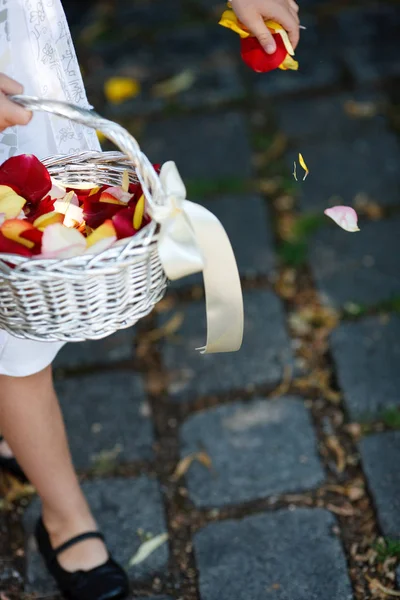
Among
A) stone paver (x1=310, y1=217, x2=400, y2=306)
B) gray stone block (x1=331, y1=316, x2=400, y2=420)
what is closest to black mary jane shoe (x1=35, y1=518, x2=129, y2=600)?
gray stone block (x1=331, y1=316, x2=400, y2=420)

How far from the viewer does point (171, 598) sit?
1.66 meters

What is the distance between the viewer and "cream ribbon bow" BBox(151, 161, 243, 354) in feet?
3.83

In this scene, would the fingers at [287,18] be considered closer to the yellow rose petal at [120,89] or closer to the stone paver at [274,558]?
the stone paver at [274,558]

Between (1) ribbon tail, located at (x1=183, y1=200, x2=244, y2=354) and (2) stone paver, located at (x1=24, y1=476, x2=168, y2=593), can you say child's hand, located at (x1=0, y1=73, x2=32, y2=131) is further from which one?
(2) stone paver, located at (x1=24, y1=476, x2=168, y2=593)

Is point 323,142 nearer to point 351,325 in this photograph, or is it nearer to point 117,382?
point 351,325

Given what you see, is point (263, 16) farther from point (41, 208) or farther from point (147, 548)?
point (147, 548)

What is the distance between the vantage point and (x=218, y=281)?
1275 mm

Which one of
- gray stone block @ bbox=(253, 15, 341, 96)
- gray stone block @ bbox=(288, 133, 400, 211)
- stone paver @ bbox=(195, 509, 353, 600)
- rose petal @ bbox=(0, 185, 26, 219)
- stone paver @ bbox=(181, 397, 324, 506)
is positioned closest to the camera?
rose petal @ bbox=(0, 185, 26, 219)

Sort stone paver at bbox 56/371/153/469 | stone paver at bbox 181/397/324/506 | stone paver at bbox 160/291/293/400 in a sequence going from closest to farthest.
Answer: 1. stone paver at bbox 181/397/324/506
2. stone paver at bbox 56/371/153/469
3. stone paver at bbox 160/291/293/400

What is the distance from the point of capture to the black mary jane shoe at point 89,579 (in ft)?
5.42

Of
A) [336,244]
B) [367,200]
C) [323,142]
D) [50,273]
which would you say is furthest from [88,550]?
[323,142]

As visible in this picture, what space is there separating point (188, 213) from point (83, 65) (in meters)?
2.39

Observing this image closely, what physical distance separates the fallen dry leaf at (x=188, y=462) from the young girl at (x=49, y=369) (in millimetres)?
266

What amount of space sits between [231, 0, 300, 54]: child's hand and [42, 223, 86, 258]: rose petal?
0.52m
